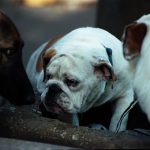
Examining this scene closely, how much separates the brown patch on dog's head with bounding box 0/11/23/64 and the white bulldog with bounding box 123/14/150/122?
1514 mm

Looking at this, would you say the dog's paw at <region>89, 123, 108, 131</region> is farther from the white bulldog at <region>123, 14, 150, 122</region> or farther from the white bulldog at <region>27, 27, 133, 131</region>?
the white bulldog at <region>123, 14, 150, 122</region>

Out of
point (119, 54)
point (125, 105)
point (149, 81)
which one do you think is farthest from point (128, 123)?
point (149, 81)

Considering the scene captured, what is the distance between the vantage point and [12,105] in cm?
574

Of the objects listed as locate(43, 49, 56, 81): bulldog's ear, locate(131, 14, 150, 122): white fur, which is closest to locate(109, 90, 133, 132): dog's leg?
locate(43, 49, 56, 81): bulldog's ear

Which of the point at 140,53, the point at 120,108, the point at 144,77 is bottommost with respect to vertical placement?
the point at 120,108

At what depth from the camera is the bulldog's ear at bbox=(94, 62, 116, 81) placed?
5281 mm

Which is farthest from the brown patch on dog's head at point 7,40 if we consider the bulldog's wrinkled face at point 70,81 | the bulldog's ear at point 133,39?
the bulldog's ear at point 133,39

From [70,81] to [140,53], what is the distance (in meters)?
1.14

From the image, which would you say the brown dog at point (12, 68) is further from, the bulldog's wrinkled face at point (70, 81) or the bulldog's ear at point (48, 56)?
the bulldog's wrinkled face at point (70, 81)

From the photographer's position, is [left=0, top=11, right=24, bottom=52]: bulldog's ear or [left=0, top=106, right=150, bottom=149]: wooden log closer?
[left=0, top=106, right=150, bottom=149]: wooden log

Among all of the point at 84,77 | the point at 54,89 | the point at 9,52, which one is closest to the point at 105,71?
the point at 84,77

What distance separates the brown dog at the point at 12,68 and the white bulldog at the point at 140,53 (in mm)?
1536

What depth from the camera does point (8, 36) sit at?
5.56 m

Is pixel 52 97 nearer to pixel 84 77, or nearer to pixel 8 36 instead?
pixel 84 77
